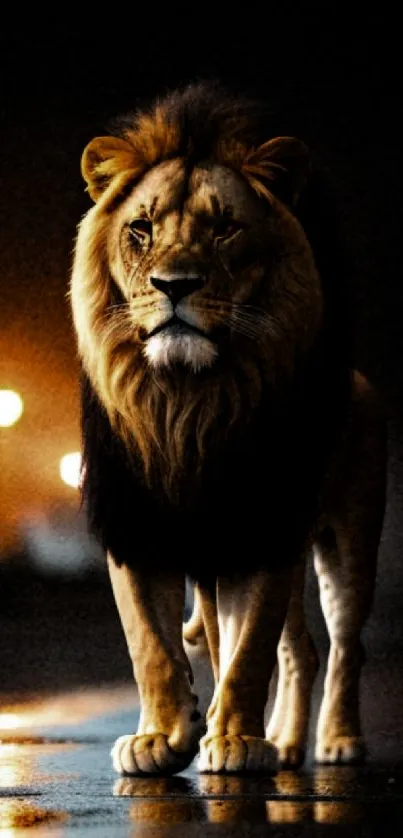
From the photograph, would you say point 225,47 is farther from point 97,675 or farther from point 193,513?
point 193,513

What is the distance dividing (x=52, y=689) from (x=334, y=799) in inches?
107

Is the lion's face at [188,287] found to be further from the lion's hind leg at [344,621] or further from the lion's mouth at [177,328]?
the lion's hind leg at [344,621]

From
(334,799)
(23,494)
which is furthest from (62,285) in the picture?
(334,799)

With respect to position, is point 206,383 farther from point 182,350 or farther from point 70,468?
point 70,468

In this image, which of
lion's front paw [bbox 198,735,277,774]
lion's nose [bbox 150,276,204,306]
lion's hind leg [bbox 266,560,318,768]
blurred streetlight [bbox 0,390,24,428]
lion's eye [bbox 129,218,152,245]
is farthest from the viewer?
blurred streetlight [bbox 0,390,24,428]

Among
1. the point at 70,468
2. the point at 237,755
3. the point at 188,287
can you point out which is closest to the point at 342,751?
the point at 237,755

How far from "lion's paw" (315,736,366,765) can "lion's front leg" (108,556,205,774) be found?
56 cm

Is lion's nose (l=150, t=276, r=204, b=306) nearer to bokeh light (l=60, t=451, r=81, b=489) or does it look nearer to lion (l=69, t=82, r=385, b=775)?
lion (l=69, t=82, r=385, b=775)

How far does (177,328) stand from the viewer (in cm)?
346

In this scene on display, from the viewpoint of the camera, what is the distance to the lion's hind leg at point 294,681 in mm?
3912

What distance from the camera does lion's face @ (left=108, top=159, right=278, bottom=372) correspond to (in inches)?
136

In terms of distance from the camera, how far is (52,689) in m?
5.54

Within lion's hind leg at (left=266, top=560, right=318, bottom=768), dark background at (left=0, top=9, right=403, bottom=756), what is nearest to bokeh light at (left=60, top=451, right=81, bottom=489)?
dark background at (left=0, top=9, right=403, bottom=756)

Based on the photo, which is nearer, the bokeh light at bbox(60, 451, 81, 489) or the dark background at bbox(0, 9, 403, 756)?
the dark background at bbox(0, 9, 403, 756)
